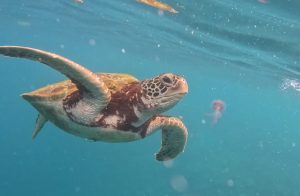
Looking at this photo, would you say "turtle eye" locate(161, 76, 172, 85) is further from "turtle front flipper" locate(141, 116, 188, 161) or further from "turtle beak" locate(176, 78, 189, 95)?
"turtle front flipper" locate(141, 116, 188, 161)

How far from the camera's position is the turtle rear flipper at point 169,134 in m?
5.11

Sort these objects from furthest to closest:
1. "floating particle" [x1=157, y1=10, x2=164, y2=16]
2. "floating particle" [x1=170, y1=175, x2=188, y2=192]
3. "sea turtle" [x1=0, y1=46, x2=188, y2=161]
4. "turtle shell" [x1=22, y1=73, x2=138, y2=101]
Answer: "floating particle" [x1=170, y1=175, x2=188, y2=192]
"floating particle" [x1=157, y1=10, x2=164, y2=16]
"turtle shell" [x1=22, y1=73, x2=138, y2=101]
"sea turtle" [x1=0, y1=46, x2=188, y2=161]

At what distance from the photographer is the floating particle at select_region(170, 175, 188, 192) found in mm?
18977

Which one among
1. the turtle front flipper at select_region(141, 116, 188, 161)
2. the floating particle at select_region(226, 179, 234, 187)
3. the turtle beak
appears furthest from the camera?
the floating particle at select_region(226, 179, 234, 187)

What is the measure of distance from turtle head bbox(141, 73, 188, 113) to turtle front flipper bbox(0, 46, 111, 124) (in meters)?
0.53

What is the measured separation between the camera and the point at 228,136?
4059cm

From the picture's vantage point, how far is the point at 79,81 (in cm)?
423

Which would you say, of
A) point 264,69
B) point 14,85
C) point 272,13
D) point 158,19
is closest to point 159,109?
point 272,13

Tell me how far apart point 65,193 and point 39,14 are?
14457mm

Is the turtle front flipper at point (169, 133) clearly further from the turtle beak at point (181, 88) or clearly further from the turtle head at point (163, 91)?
the turtle beak at point (181, 88)

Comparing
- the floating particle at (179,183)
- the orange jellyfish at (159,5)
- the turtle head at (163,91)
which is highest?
the turtle head at (163,91)

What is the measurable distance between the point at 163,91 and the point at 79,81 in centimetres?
107

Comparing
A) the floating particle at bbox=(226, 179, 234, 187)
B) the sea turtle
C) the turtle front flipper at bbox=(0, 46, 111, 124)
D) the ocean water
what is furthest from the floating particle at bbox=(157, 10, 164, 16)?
the turtle front flipper at bbox=(0, 46, 111, 124)

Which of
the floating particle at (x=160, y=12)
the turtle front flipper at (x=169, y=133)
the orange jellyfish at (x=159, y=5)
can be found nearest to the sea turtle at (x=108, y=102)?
the turtle front flipper at (x=169, y=133)
